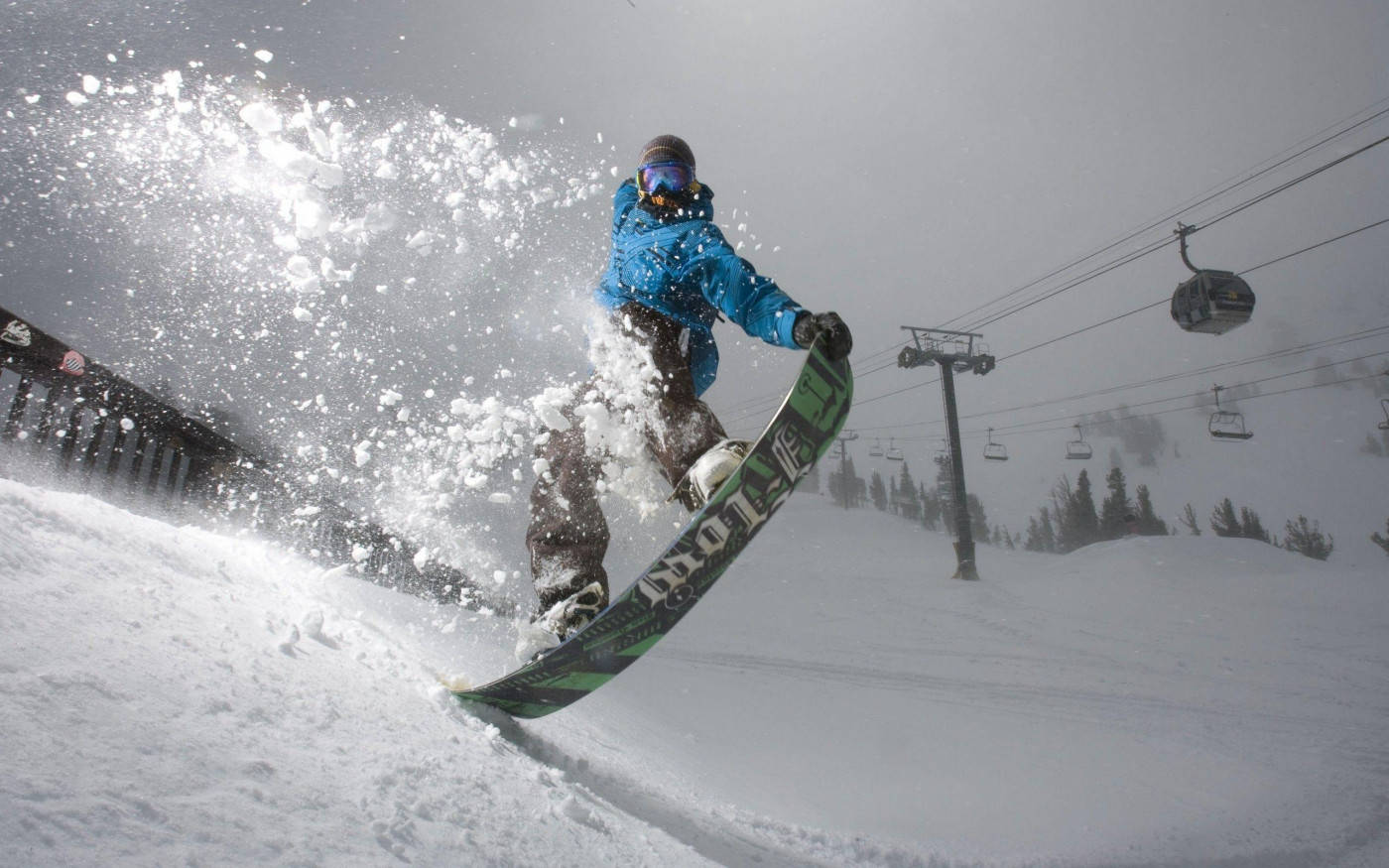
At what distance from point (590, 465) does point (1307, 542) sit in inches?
3802

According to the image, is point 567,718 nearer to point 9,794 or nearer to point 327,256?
point 9,794

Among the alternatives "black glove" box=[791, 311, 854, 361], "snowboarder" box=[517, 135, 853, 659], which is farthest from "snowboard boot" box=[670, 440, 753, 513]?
"black glove" box=[791, 311, 854, 361]

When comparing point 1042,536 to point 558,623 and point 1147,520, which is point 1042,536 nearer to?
point 1147,520

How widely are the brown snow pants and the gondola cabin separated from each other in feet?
59.3

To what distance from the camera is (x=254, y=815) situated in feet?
2.72

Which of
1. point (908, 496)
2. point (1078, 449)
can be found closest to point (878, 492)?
point (908, 496)

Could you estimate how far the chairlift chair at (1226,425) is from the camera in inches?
809

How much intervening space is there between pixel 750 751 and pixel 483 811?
1.88m

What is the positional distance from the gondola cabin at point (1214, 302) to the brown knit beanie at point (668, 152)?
17.7 metres

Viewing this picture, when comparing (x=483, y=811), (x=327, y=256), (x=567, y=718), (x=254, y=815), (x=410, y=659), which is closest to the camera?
(x=254, y=815)

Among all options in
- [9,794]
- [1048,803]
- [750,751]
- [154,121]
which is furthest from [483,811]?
[154,121]

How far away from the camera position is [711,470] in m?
2.11

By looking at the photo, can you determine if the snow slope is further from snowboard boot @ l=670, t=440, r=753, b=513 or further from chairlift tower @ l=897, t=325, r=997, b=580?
chairlift tower @ l=897, t=325, r=997, b=580

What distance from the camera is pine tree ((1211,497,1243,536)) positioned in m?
59.7
